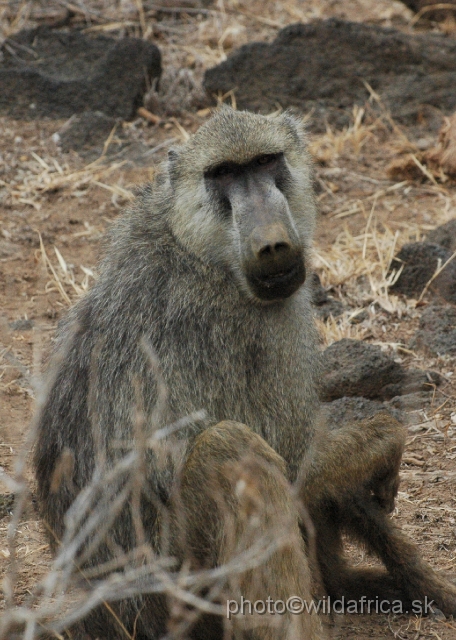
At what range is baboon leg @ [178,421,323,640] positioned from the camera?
3.53m

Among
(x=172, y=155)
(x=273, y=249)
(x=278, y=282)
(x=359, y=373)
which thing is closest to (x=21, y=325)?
(x=359, y=373)

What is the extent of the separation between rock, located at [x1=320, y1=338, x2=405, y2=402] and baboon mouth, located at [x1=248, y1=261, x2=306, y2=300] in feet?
5.94

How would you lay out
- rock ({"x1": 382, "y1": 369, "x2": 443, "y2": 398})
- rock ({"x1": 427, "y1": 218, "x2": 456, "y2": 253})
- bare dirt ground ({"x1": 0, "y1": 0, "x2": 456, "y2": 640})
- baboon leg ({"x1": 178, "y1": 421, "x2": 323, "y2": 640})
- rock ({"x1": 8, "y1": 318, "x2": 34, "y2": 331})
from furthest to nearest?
rock ({"x1": 427, "y1": 218, "x2": 456, "y2": 253}) → rock ({"x1": 8, "y1": 318, "x2": 34, "y2": 331}) → rock ({"x1": 382, "y1": 369, "x2": 443, "y2": 398}) → bare dirt ground ({"x1": 0, "y1": 0, "x2": 456, "y2": 640}) → baboon leg ({"x1": 178, "y1": 421, "x2": 323, "y2": 640})

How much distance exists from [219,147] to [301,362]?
40.9 inches

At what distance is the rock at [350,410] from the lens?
217 inches

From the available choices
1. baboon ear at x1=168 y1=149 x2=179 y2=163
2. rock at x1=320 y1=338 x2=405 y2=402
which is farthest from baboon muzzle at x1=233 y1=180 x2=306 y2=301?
rock at x1=320 y1=338 x2=405 y2=402

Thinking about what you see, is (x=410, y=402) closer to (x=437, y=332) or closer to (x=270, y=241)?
(x=437, y=332)

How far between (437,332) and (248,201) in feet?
8.60

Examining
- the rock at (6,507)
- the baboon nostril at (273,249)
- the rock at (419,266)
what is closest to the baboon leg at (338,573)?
the baboon nostril at (273,249)

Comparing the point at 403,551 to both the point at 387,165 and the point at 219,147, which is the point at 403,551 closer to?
the point at 219,147

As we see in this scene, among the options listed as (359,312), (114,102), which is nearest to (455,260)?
(359,312)

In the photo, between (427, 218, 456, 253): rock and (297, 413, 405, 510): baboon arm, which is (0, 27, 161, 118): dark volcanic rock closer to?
(427, 218, 456, 253): rock

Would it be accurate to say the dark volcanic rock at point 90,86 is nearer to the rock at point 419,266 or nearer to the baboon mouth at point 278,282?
the rock at point 419,266

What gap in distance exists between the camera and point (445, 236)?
23.4 feet
